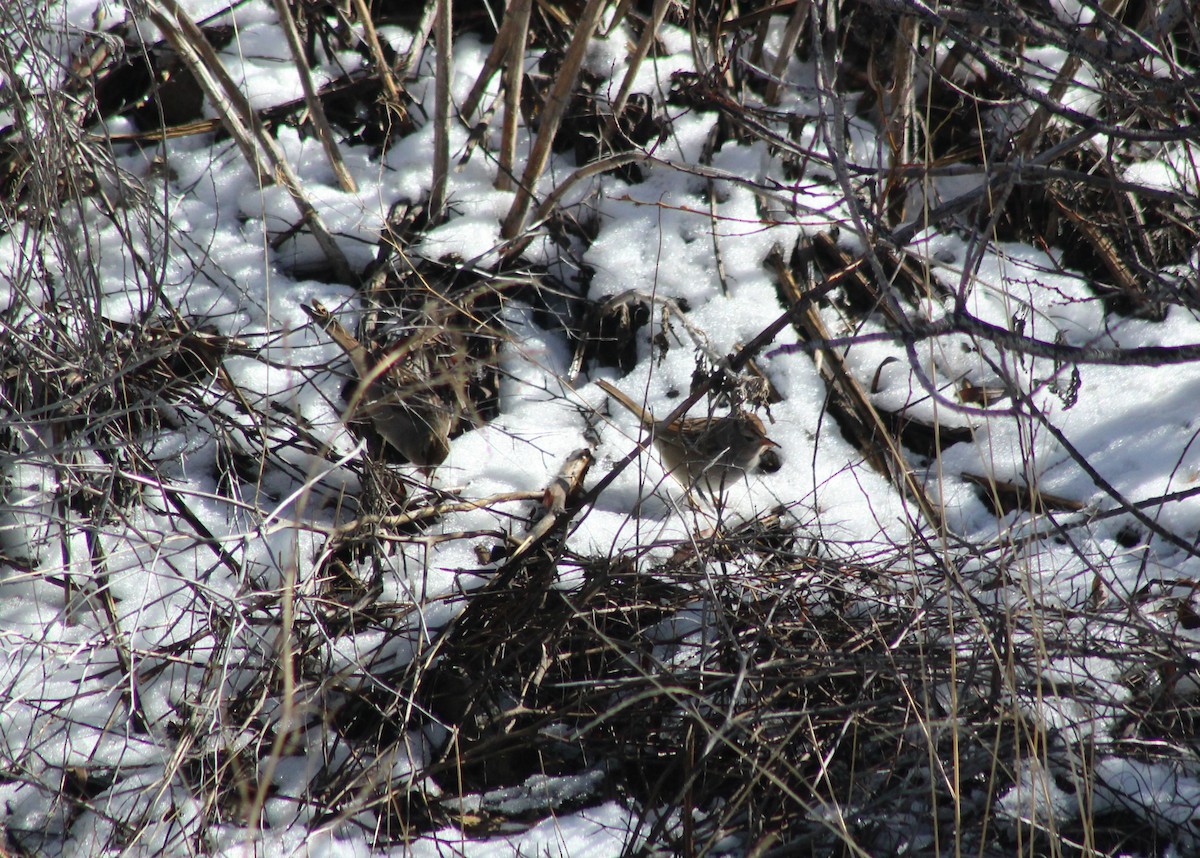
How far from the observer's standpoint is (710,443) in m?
3.67

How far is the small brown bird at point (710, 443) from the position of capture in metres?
3.41

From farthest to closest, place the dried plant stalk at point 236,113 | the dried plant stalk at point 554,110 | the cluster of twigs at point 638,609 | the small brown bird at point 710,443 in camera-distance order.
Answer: the dried plant stalk at point 554,110
the small brown bird at point 710,443
the dried plant stalk at point 236,113
the cluster of twigs at point 638,609

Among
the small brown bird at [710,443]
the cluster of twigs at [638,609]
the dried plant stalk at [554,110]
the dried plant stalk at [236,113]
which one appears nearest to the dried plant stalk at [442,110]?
the cluster of twigs at [638,609]

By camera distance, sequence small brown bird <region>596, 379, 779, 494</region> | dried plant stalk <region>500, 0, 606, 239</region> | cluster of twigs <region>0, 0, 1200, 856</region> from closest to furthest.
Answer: cluster of twigs <region>0, 0, 1200, 856</region> → small brown bird <region>596, 379, 779, 494</region> → dried plant stalk <region>500, 0, 606, 239</region>

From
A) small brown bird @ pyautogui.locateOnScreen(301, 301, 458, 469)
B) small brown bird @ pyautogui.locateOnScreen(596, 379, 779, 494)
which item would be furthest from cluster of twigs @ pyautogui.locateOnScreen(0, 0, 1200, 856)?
small brown bird @ pyautogui.locateOnScreen(596, 379, 779, 494)

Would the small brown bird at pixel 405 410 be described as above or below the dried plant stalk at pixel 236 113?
below

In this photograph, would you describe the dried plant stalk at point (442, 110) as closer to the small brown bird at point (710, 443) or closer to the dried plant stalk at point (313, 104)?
the dried plant stalk at point (313, 104)

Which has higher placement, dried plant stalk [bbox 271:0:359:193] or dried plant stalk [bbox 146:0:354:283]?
dried plant stalk [bbox 271:0:359:193]

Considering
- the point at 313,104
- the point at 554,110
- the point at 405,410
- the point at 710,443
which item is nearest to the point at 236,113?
the point at 313,104

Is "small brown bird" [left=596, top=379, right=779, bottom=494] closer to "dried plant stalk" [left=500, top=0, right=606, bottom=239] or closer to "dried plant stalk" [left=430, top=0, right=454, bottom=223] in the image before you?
"dried plant stalk" [left=500, top=0, right=606, bottom=239]

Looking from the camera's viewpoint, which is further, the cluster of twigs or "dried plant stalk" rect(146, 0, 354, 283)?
"dried plant stalk" rect(146, 0, 354, 283)

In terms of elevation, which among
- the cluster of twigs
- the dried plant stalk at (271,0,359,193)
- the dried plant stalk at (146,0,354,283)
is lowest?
the cluster of twigs

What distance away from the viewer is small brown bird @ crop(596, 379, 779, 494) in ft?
11.2

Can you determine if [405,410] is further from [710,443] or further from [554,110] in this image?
[554,110]
